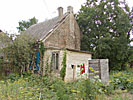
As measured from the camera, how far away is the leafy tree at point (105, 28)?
54.2 feet

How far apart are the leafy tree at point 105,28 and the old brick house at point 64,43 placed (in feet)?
4.91

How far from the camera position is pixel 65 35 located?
15.0 m

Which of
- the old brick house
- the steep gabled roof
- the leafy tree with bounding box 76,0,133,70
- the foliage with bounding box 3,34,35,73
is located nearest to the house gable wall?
the old brick house

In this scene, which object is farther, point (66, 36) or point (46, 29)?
point (66, 36)

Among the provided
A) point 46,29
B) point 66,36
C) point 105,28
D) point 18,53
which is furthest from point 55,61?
point 105,28

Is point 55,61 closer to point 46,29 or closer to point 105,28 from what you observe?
point 46,29

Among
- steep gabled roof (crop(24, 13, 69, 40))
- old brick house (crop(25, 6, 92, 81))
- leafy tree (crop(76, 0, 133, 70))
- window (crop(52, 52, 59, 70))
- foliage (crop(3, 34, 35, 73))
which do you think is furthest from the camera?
leafy tree (crop(76, 0, 133, 70))

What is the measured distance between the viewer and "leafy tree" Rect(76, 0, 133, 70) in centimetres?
1653

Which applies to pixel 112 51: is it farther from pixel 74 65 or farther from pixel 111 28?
pixel 74 65

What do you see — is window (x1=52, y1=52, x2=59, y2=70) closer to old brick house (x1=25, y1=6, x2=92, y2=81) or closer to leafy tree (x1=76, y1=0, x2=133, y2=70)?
old brick house (x1=25, y1=6, x2=92, y2=81)

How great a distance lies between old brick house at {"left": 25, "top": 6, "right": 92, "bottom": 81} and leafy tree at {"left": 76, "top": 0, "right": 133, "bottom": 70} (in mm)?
1498

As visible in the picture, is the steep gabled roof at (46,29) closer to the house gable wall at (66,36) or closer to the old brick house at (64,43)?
the old brick house at (64,43)

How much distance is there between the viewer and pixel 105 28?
17.2 m

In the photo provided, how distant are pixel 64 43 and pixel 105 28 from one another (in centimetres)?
662
